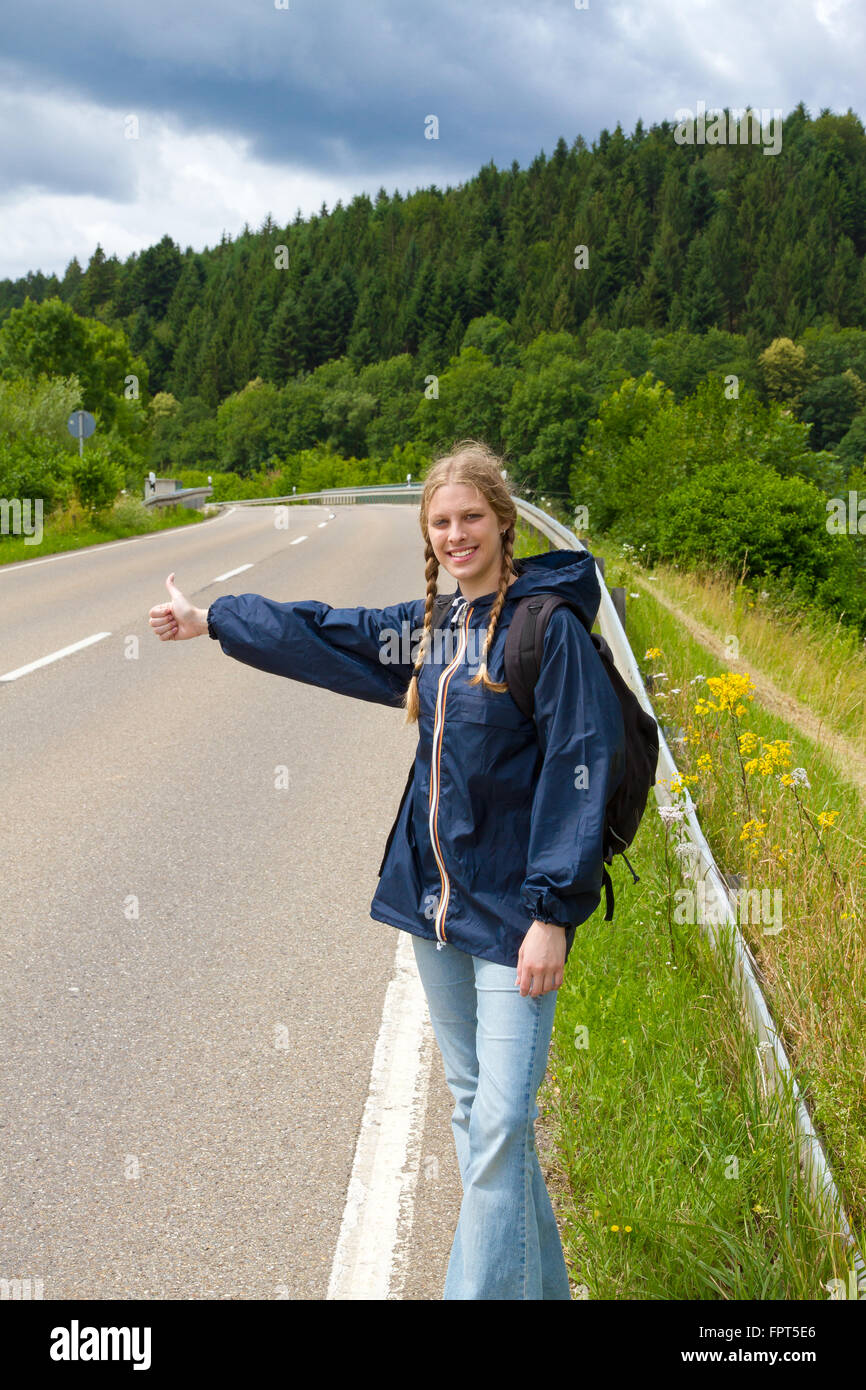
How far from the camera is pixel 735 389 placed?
23.0 m

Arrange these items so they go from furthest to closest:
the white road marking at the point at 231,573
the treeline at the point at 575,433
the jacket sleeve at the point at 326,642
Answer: the treeline at the point at 575,433, the white road marking at the point at 231,573, the jacket sleeve at the point at 326,642

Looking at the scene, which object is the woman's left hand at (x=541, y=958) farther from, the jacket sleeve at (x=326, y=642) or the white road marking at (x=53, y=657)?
the white road marking at (x=53, y=657)

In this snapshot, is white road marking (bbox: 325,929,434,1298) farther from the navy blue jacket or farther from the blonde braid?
the blonde braid

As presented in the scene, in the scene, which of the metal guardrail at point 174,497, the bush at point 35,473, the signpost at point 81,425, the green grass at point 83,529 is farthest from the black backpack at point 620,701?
the metal guardrail at point 174,497

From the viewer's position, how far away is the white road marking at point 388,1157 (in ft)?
9.43

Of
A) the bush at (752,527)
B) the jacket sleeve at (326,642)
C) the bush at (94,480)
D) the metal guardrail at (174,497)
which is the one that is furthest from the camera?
the metal guardrail at (174,497)

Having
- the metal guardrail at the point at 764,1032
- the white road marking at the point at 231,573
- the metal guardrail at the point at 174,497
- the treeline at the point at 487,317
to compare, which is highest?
the treeline at the point at 487,317

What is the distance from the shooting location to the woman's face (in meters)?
2.71

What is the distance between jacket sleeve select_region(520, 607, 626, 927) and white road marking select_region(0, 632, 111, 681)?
8603mm

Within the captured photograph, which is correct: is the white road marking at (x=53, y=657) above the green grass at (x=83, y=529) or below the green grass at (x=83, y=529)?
below

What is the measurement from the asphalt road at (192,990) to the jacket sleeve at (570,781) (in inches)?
45.1

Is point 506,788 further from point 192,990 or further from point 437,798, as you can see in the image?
point 192,990

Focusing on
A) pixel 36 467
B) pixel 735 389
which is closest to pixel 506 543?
pixel 735 389
